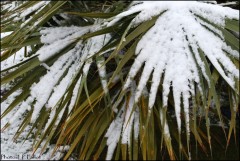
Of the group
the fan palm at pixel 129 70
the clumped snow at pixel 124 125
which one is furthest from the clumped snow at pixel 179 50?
the clumped snow at pixel 124 125

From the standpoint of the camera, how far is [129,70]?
1387 millimetres

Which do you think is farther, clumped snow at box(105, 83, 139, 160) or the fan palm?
clumped snow at box(105, 83, 139, 160)

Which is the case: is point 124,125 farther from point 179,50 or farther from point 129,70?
point 179,50

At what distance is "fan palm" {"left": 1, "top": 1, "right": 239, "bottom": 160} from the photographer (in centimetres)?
124

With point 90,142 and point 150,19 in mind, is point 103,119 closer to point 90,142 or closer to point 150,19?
point 90,142

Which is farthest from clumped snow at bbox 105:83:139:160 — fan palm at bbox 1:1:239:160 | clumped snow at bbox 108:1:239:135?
clumped snow at bbox 108:1:239:135

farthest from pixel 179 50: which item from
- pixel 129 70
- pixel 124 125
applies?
pixel 124 125

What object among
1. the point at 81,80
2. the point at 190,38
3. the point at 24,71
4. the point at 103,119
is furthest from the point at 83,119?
the point at 190,38

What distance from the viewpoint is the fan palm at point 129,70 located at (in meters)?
1.24

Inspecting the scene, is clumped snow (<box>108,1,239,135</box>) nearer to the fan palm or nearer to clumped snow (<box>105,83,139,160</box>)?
the fan palm

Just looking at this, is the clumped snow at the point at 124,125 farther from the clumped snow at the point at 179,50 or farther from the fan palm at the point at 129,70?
the clumped snow at the point at 179,50

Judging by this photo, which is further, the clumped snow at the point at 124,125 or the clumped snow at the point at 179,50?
the clumped snow at the point at 124,125

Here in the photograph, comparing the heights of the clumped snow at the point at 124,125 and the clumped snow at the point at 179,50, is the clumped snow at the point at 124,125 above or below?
below

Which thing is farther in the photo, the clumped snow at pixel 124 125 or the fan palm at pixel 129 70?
the clumped snow at pixel 124 125
